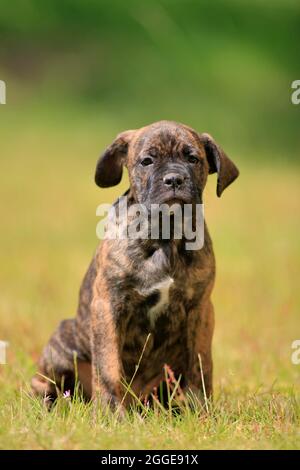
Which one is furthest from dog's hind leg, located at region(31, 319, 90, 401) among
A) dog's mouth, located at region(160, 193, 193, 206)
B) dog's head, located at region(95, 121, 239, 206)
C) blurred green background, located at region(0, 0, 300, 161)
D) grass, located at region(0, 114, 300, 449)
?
blurred green background, located at region(0, 0, 300, 161)

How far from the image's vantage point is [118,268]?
17.8 ft

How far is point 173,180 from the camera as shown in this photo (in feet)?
17.1

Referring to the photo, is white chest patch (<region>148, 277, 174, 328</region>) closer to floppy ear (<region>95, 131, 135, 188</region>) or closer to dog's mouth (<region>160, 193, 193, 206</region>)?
dog's mouth (<region>160, 193, 193, 206</region>)

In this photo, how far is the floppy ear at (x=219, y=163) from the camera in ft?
18.6

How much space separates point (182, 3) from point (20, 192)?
3.55 metres

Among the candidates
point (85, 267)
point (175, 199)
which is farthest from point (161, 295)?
point (85, 267)

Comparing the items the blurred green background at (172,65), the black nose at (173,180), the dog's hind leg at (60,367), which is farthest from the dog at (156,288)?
the blurred green background at (172,65)

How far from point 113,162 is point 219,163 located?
612 mm

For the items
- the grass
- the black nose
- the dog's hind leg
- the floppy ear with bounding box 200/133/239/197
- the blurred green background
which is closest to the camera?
the grass

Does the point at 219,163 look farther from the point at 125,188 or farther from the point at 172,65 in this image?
the point at 172,65

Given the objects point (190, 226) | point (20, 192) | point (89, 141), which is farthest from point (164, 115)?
point (190, 226)

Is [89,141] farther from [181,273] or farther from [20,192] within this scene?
[181,273]

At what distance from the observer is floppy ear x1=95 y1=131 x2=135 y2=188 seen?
578cm
